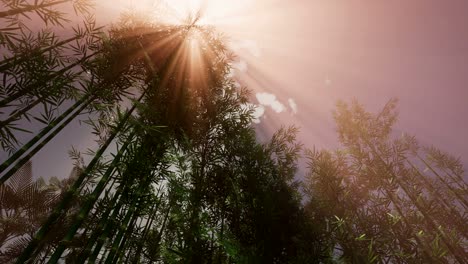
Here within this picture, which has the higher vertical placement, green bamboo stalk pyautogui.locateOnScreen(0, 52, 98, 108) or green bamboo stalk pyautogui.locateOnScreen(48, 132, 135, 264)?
green bamboo stalk pyautogui.locateOnScreen(0, 52, 98, 108)

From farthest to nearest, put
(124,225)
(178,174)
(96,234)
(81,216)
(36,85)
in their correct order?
1. (178,174)
2. (36,85)
3. (124,225)
4. (96,234)
5. (81,216)

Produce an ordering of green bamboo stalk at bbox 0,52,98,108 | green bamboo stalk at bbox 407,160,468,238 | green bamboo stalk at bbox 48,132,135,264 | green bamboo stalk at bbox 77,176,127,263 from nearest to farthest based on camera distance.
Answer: green bamboo stalk at bbox 48,132,135,264
green bamboo stalk at bbox 77,176,127,263
green bamboo stalk at bbox 0,52,98,108
green bamboo stalk at bbox 407,160,468,238

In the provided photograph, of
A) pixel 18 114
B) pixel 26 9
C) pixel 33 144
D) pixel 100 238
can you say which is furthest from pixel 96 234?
pixel 26 9

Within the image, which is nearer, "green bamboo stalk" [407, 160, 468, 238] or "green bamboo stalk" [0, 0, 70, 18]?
"green bamboo stalk" [0, 0, 70, 18]

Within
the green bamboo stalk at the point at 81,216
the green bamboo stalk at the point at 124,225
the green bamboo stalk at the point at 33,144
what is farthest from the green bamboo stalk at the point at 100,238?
the green bamboo stalk at the point at 33,144

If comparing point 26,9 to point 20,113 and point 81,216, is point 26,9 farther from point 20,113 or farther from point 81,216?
point 81,216

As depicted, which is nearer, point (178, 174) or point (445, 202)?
point (178, 174)

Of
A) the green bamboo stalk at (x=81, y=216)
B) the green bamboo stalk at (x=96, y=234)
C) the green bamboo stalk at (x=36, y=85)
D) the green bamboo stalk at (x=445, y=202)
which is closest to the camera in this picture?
the green bamboo stalk at (x=81, y=216)

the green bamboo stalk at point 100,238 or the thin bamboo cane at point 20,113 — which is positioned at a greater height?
the thin bamboo cane at point 20,113

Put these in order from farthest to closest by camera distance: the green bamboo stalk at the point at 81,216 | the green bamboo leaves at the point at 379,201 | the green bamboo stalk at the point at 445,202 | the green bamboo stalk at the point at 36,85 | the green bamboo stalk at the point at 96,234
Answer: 1. the green bamboo stalk at the point at 445,202
2. the green bamboo leaves at the point at 379,201
3. the green bamboo stalk at the point at 36,85
4. the green bamboo stalk at the point at 96,234
5. the green bamboo stalk at the point at 81,216

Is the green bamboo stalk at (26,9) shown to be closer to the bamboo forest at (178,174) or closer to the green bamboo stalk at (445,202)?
the bamboo forest at (178,174)

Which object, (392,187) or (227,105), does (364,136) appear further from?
(227,105)

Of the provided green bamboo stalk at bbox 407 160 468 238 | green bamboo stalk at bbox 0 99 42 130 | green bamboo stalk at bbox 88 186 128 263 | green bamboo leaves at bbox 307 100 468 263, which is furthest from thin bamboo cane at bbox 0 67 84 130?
green bamboo stalk at bbox 407 160 468 238

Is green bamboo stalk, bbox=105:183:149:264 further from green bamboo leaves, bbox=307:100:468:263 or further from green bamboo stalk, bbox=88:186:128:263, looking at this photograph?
green bamboo leaves, bbox=307:100:468:263
